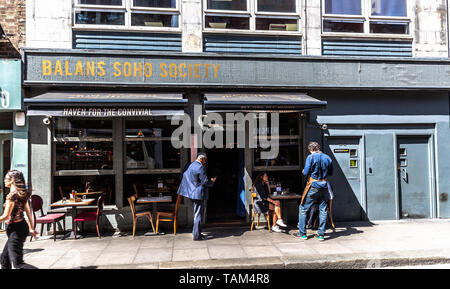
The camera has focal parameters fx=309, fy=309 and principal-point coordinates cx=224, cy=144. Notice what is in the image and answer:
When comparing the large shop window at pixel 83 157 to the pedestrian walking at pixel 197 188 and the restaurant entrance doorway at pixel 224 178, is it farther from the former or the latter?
the restaurant entrance doorway at pixel 224 178

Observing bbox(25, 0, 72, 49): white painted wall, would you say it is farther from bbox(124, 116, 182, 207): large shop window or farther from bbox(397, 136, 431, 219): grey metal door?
bbox(397, 136, 431, 219): grey metal door

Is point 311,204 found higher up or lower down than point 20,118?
lower down

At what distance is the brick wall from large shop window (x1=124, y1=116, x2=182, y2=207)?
3137 millimetres

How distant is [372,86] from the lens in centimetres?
816

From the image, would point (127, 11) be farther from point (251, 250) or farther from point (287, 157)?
point (251, 250)

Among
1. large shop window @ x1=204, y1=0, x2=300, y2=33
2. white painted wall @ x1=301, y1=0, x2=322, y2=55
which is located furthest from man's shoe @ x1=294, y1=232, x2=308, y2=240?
large shop window @ x1=204, y1=0, x2=300, y2=33

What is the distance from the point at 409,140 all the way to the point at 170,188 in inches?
263

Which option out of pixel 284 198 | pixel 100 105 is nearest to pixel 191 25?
pixel 100 105

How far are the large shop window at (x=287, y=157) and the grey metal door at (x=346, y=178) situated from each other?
2.70ft

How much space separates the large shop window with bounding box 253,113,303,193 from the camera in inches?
326

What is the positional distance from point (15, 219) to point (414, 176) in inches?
363

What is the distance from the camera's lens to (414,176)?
8.55 meters

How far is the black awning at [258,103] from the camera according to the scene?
6.80 metres
